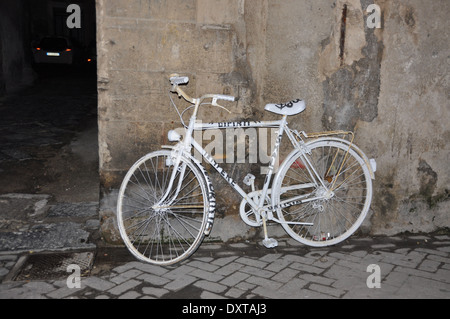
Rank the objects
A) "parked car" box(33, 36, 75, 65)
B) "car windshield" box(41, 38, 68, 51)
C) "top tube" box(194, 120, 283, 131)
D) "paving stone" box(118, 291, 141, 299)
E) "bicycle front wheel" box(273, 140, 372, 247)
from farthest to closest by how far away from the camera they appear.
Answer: "car windshield" box(41, 38, 68, 51) < "parked car" box(33, 36, 75, 65) < "bicycle front wheel" box(273, 140, 372, 247) < "top tube" box(194, 120, 283, 131) < "paving stone" box(118, 291, 141, 299)

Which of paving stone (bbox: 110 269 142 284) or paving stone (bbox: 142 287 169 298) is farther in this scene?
paving stone (bbox: 110 269 142 284)

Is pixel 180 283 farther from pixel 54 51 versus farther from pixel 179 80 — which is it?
pixel 54 51

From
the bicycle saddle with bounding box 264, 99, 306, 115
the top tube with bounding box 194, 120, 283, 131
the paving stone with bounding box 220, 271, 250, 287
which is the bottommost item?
the paving stone with bounding box 220, 271, 250, 287

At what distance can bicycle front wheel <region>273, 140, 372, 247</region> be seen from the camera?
4.20 m

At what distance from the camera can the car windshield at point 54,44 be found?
19.8 meters

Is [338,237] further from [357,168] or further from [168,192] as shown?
[168,192]

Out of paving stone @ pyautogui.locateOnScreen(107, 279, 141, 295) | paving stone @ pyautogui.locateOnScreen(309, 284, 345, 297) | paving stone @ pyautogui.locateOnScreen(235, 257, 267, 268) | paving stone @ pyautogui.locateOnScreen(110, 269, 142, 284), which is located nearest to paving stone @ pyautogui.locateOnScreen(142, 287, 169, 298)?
paving stone @ pyautogui.locateOnScreen(107, 279, 141, 295)

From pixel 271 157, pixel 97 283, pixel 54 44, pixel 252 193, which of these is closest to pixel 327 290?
pixel 252 193

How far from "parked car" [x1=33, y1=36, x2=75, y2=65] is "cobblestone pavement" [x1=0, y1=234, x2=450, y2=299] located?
17604mm

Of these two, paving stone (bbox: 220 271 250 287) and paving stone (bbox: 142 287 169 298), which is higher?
paving stone (bbox: 142 287 169 298)

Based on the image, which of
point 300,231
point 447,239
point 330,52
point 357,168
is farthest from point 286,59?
point 447,239

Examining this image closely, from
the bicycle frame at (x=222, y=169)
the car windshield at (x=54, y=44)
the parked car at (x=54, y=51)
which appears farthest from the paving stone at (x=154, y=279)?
the car windshield at (x=54, y=44)

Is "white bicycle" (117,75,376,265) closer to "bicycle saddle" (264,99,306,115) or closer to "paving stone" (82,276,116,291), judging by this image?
"bicycle saddle" (264,99,306,115)

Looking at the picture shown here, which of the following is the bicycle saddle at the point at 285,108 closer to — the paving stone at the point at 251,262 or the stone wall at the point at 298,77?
the stone wall at the point at 298,77
